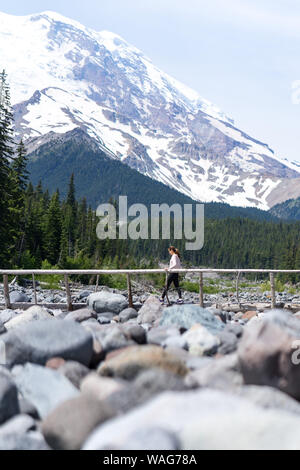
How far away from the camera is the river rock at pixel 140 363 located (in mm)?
5781

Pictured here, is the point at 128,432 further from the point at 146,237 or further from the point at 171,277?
the point at 146,237

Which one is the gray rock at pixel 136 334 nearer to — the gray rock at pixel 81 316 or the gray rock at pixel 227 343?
the gray rock at pixel 227 343

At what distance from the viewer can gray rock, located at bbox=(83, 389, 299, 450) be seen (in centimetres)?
428

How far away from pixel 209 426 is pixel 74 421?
49.1 inches

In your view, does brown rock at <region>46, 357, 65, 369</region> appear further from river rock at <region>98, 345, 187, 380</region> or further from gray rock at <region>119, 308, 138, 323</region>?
gray rock at <region>119, 308, 138, 323</region>

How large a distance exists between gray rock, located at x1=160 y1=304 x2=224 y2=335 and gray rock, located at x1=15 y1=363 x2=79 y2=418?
309 centimetres

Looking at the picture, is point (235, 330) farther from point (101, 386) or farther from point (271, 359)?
point (101, 386)

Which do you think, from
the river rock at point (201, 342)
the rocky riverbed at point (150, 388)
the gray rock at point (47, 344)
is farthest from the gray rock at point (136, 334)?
the gray rock at point (47, 344)

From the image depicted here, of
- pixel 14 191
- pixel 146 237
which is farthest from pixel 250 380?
pixel 146 237

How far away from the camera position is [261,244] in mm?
158000

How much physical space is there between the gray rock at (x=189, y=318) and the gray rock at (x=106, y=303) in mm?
4150

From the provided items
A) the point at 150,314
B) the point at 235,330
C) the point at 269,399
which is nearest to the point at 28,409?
the point at 269,399

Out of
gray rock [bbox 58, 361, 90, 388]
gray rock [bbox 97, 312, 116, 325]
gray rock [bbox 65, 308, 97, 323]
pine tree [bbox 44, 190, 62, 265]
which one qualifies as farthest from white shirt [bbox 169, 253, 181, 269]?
pine tree [bbox 44, 190, 62, 265]
